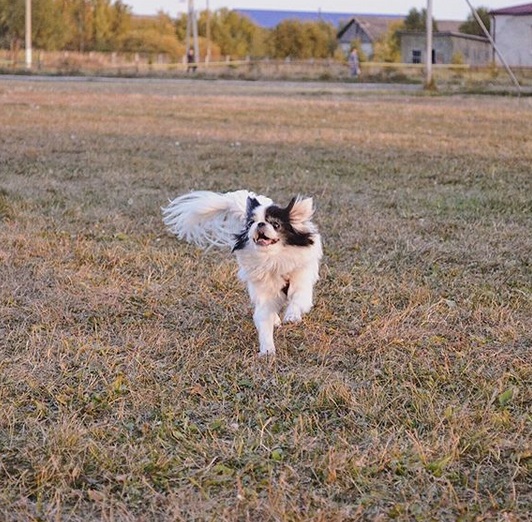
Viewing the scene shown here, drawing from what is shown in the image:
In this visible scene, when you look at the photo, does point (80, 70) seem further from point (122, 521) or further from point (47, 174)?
point (122, 521)

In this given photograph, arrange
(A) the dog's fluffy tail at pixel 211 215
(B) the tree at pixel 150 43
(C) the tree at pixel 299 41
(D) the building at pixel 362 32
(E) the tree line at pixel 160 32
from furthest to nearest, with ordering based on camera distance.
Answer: (D) the building at pixel 362 32, (C) the tree at pixel 299 41, (B) the tree at pixel 150 43, (E) the tree line at pixel 160 32, (A) the dog's fluffy tail at pixel 211 215

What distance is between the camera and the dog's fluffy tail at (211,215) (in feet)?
17.0

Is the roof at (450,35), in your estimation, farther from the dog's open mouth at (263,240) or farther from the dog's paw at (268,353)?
the dog's paw at (268,353)

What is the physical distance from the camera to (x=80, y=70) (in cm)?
3938

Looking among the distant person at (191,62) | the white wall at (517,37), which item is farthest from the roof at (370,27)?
the distant person at (191,62)

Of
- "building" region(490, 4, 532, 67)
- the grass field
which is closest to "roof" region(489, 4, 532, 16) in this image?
"building" region(490, 4, 532, 67)

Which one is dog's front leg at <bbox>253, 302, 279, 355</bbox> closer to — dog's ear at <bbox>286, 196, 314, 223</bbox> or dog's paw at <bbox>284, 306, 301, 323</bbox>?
dog's paw at <bbox>284, 306, 301, 323</bbox>

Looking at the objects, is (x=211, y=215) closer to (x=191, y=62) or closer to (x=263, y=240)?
(x=263, y=240)

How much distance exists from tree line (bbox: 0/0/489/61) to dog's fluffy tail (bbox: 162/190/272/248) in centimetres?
4758

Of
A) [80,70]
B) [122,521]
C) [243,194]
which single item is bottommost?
[122,521]

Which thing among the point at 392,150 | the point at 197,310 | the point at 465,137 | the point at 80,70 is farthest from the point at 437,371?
the point at 80,70

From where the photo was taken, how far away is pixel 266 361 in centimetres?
414

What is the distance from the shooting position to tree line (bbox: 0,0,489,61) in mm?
56344

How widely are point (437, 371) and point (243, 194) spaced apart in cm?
171
